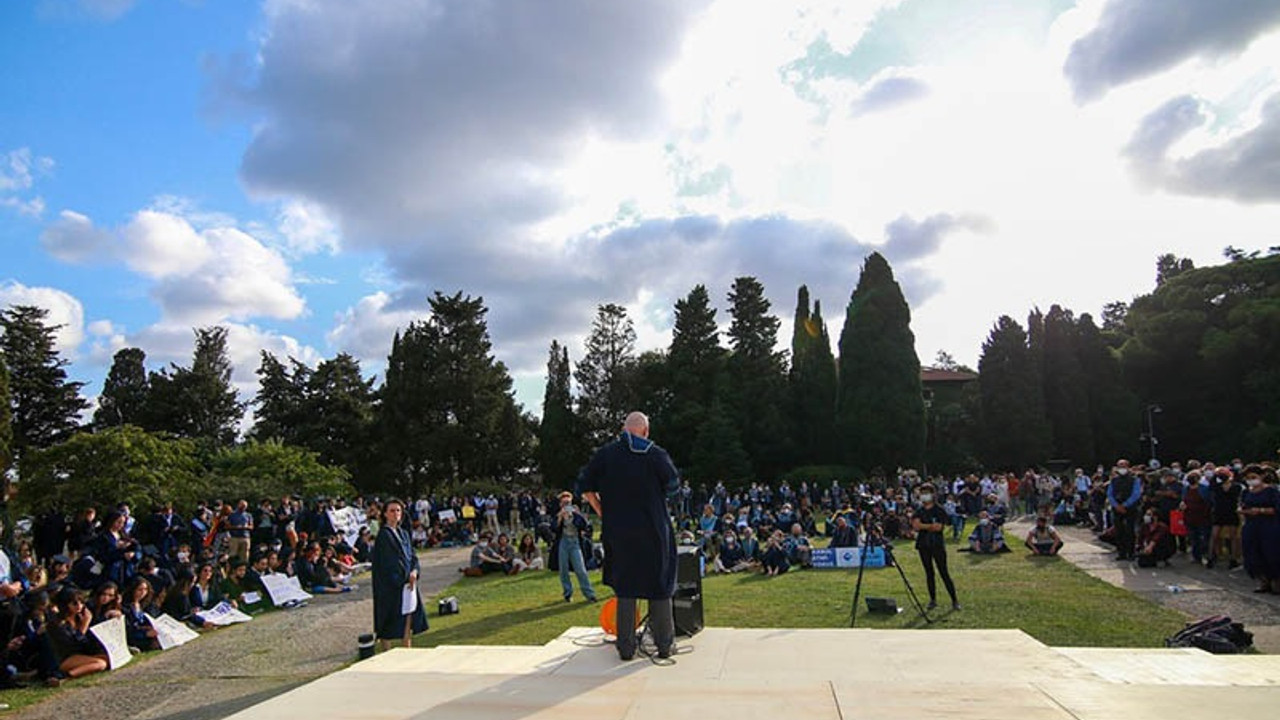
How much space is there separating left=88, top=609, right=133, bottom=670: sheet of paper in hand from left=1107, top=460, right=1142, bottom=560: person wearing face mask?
15.7m

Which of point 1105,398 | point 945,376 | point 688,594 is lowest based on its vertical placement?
point 688,594

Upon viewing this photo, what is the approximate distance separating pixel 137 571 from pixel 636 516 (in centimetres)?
991

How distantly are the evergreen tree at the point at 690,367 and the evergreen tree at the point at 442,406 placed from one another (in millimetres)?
9665

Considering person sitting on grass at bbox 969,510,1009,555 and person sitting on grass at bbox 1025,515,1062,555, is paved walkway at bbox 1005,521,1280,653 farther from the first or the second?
person sitting on grass at bbox 969,510,1009,555

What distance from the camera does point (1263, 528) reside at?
431 inches

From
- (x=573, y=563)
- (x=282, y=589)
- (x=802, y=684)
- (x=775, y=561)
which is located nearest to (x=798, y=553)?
(x=775, y=561)

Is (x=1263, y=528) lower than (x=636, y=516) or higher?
lower

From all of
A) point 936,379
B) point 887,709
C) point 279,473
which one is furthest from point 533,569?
point 936,379

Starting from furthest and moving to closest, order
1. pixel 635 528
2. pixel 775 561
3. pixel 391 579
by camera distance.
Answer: pixel 775 561
pixel 391 579
pixel 635 528

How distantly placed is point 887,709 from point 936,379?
6026 cm

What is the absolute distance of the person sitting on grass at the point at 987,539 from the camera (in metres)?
17.5

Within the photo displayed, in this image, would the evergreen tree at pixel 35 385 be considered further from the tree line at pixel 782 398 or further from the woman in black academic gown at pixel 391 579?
the woman in black academic gown at pixel 391 579

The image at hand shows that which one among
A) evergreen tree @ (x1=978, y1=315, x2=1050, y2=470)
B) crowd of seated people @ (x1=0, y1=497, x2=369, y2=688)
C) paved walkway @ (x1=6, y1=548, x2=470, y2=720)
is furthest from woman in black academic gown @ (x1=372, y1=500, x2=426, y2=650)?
evergreen tree @ (x1=978, y1=315, x2=1050, y2=470)

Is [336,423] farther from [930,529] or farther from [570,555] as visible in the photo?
[930,529]
